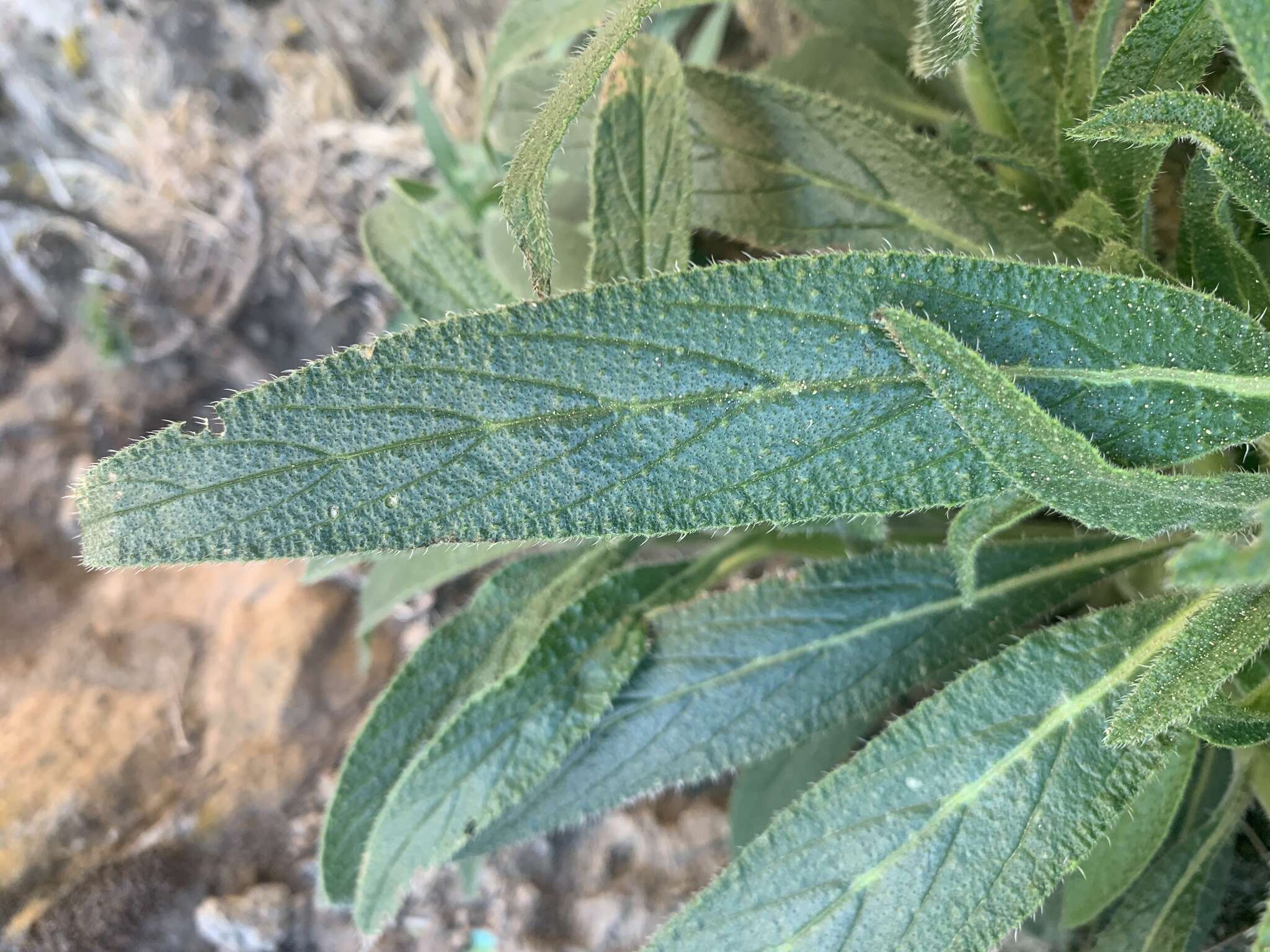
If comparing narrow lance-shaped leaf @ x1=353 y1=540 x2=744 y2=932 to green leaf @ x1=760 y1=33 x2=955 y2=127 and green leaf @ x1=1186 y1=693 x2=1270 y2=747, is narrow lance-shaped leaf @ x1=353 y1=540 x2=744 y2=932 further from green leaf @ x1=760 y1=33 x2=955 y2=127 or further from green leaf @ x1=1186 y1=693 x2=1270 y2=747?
green leaf @ x1=760 y1=33 x2=955 y2=127

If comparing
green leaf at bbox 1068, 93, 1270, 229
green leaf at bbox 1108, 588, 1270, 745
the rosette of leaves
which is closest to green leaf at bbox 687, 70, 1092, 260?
the rosette of leaves

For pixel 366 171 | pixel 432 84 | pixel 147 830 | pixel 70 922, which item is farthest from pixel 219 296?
pixel 70 922

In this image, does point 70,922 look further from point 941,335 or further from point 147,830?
point 941,335

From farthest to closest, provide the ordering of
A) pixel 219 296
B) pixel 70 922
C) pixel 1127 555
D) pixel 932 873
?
1. pixel 219 296
2. pixel 70 922
3. pixel 1127 555
4. pixel 932 873

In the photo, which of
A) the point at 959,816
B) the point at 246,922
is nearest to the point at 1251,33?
the point at 959,816

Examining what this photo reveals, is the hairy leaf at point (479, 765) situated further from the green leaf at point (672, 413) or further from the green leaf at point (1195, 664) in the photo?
the green leaf at point (1195, 664)
